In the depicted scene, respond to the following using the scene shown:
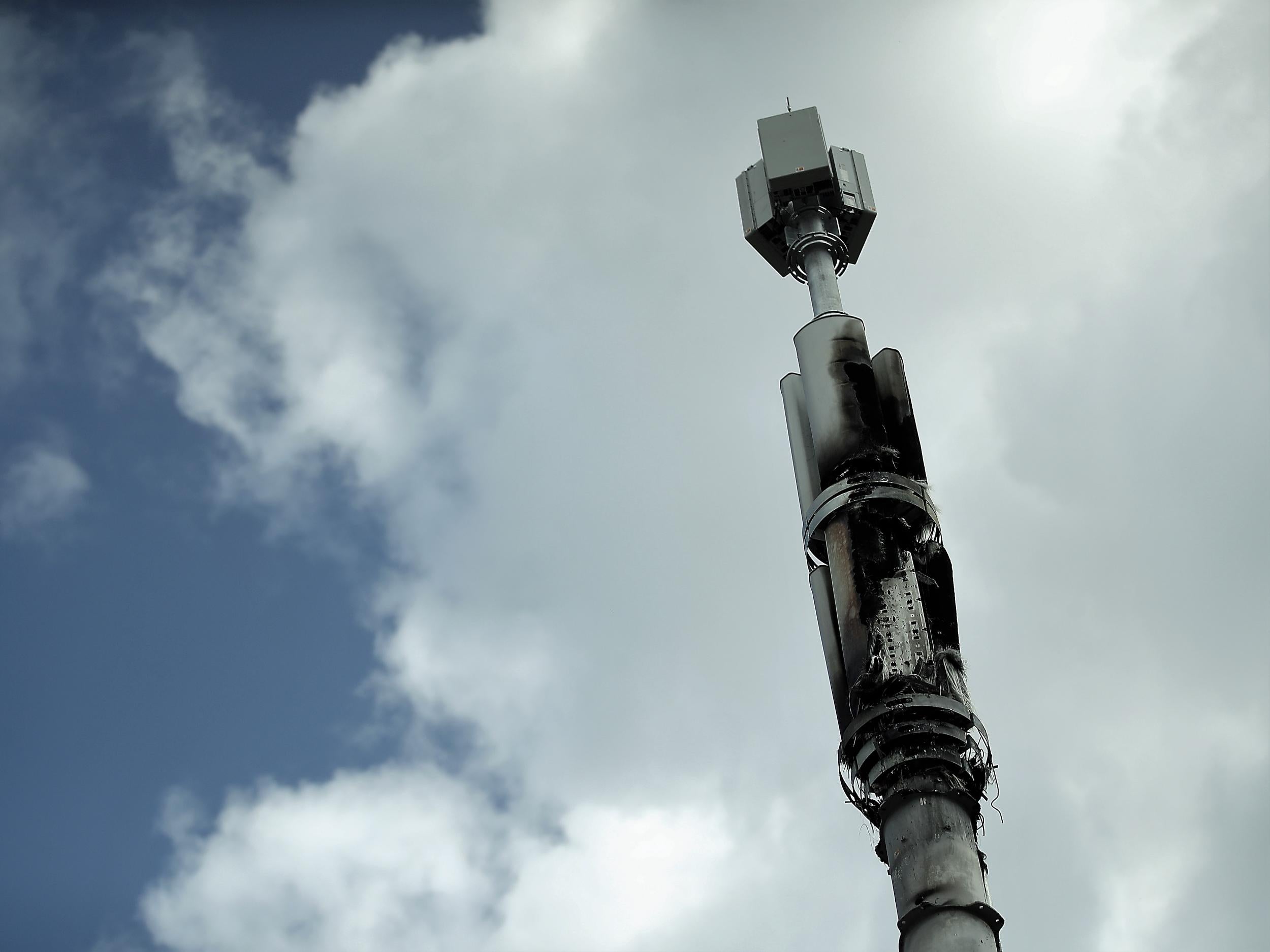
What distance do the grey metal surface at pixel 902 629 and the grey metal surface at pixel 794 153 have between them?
25.5 feet

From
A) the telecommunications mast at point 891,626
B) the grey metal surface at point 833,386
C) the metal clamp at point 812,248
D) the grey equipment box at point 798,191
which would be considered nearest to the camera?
the telecommunications mast at point 891,626

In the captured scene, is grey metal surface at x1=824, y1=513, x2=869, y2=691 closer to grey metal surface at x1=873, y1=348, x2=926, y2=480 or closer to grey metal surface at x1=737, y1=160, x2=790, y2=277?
grey metal surface at x1=873, y1=348, x2=926, y2=480

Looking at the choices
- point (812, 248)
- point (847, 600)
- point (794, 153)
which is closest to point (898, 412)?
point (847, 600)

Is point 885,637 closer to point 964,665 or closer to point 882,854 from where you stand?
point 964,665

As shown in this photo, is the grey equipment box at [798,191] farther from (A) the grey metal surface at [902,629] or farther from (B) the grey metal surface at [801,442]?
(A) the grey metal surface at [902,629]

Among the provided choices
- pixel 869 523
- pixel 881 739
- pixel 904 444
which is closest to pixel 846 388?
pixel 904 444

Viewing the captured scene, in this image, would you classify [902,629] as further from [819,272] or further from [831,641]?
[819,272]

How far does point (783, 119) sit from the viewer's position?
21.3 m

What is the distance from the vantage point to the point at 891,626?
47.4ft

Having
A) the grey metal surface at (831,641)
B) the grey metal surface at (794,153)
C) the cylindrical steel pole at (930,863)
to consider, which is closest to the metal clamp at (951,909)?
the cylindrical steel pole at (930,863)

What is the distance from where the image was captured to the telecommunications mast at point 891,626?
12922 mm

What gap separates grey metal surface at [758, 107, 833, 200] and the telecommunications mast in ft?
5.82

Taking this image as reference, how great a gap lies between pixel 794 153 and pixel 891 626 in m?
9.19

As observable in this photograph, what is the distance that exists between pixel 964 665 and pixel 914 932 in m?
3.18
